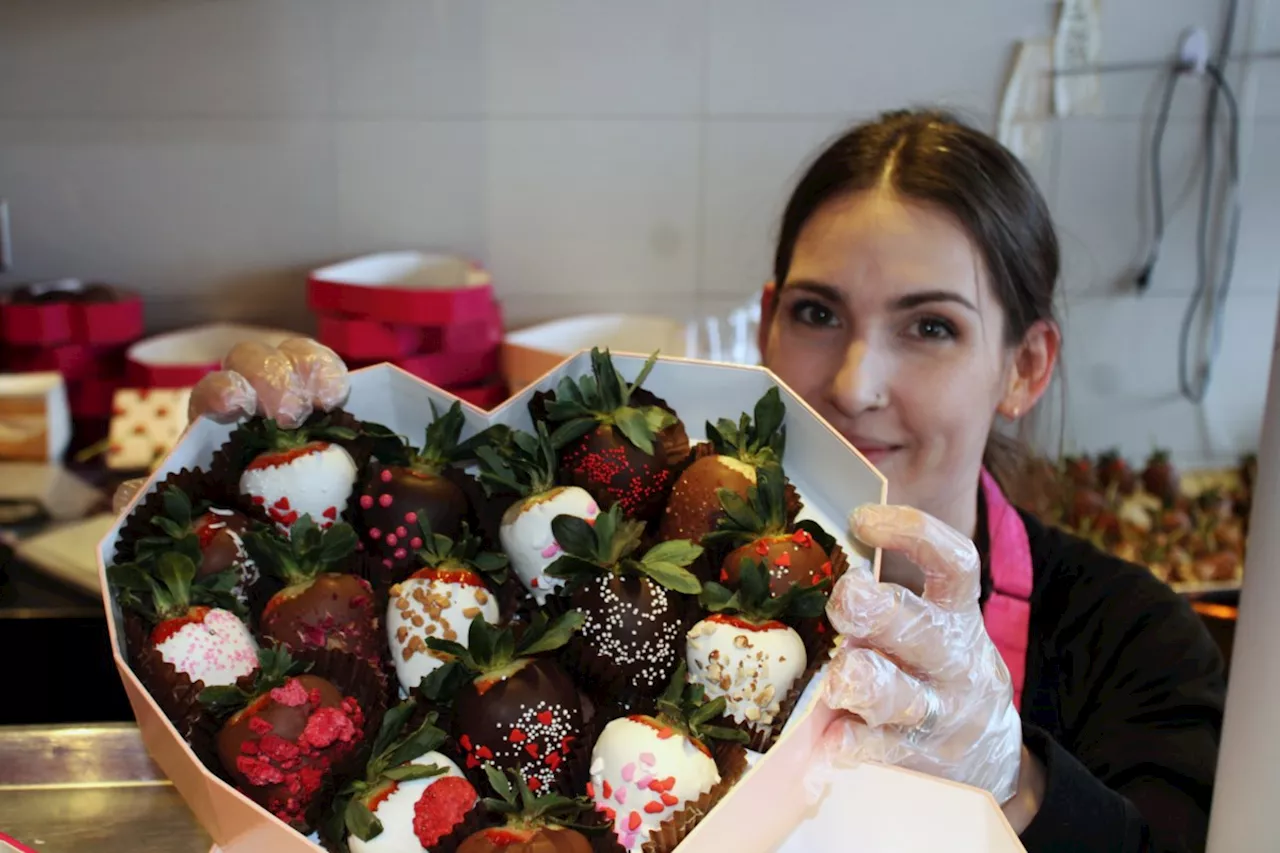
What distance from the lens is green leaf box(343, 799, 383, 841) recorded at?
512 millimetres

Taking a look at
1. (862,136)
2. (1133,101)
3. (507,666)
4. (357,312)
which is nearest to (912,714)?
(507,666)

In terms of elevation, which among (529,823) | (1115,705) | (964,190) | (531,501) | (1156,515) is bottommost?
(1156,515)

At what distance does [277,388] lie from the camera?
0.68 metres

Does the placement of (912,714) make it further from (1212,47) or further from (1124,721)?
(1212,47)

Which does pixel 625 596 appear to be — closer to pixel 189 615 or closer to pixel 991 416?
pixel 189 615

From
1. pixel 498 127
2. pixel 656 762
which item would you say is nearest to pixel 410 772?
pixel 656 762

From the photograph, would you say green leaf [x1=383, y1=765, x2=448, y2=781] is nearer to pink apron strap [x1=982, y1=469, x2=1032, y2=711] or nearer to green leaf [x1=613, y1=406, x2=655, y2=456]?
green leaf [x1=613, y1=406, x2=655, y2=456]

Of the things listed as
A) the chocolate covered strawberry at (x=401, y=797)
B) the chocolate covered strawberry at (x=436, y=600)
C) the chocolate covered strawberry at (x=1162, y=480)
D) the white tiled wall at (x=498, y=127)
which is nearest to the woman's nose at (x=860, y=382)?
the chocolate covered strawberry at (x=436, y=600)

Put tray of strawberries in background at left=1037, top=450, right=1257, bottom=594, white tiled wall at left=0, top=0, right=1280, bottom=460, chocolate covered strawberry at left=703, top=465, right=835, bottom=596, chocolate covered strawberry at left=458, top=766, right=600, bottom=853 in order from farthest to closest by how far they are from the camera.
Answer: white tiled wall at left=0, top=0, right=1280, bottom=460
tray of strawberries in background at left=1037, top=450, right=1257, bottom=594
chocolate covered strawberry at left=703, top=465, right=835, bottom=596
chocolate covered strawberry at left=458, top=766, right=600, bottom=853

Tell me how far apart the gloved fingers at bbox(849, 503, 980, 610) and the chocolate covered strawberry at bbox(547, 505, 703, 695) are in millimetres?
98

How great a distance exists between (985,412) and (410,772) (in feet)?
2.32

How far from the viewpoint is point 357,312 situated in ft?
5.99

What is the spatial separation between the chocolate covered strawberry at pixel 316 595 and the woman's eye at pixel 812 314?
54cm

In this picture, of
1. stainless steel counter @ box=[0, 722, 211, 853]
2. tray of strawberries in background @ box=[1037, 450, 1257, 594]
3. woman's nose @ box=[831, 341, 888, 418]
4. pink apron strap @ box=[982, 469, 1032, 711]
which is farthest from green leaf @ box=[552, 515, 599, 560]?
tray of strawberries in background @ box=[1037, 450, 1257, 594]
